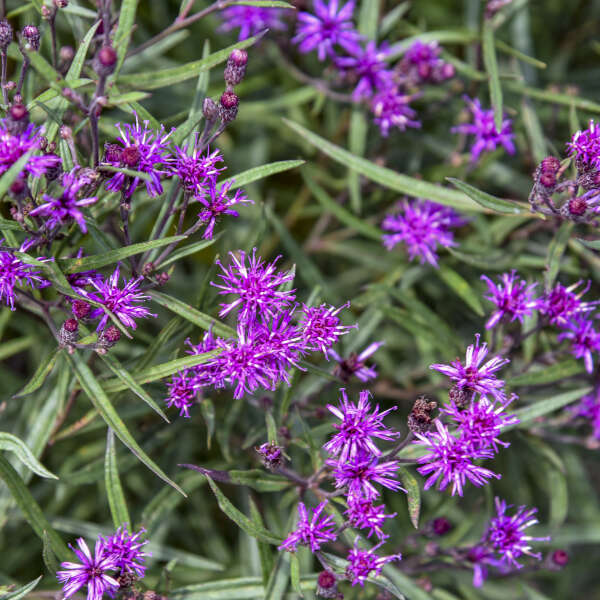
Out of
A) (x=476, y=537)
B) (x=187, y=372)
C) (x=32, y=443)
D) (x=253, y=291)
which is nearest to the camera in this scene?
(x=253, y=291)

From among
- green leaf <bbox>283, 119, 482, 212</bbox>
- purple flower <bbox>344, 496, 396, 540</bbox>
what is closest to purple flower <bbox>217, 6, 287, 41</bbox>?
green leaf <bbox>283, 119, 482, 212</bbox>

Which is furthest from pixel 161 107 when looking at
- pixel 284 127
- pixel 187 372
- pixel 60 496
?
pixel 60 496

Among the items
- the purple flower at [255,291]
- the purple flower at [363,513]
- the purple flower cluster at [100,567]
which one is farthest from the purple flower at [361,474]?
the purple flower cluster at [100,567]

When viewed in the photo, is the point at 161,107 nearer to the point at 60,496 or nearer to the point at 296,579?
the point at 60,496

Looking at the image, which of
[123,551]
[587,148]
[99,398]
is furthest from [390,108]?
[123,551]

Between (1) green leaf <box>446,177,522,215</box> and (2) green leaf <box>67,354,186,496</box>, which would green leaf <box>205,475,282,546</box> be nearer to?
(2) green leaf <box>67,354,186,496</box>

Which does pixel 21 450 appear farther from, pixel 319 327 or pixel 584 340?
pixel 584 340

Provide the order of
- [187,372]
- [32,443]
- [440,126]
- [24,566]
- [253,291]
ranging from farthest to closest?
[440,126] < [24,566] < [32,443] < [187,372] < [253,291]
